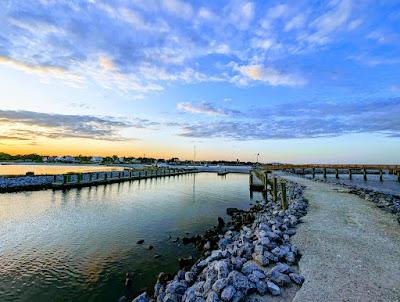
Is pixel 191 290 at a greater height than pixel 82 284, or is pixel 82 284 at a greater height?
pixel 191 290

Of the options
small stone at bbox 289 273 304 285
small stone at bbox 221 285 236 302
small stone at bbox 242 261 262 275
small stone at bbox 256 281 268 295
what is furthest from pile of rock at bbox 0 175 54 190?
small stone at bbox 289 273 304 285

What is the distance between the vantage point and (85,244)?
13.9 meters

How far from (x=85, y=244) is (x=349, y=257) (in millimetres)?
12095

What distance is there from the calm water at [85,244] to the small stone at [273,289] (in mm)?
5153

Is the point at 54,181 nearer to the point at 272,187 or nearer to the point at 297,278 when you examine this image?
the point at 272,187

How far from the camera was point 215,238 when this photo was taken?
14.6 meters

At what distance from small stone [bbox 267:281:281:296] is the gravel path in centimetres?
42

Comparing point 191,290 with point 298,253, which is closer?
point 191,290

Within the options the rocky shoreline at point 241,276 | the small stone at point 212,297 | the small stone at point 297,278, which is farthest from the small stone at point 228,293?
the small stone at point 297,278

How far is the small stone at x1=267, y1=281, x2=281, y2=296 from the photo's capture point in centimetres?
615

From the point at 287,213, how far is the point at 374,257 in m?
6.29

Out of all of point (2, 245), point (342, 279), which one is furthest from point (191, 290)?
point (2, 245)

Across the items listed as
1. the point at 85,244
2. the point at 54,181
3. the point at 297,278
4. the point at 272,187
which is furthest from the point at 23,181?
the point at 297,278

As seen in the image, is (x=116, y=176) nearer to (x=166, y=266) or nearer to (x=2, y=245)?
(x=2, y=245)
